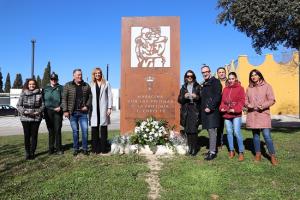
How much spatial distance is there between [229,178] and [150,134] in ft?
8.60

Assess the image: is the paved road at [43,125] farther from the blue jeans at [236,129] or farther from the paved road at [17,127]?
the blue jeans at [236,129]

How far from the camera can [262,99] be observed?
7.45 m

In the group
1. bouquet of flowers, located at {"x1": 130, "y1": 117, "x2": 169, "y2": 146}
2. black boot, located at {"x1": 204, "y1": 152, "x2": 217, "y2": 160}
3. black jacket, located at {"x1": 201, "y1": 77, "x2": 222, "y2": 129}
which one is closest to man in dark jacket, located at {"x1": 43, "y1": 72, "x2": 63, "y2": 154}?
bouquet of flowers, located at {"x1": 130, "y1": 117, "x2": 169, "y2": 146}

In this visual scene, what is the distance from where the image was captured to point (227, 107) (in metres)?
7.84

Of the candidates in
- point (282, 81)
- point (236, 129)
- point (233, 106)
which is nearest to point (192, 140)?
point (236, 129)

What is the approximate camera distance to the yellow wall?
3150cm

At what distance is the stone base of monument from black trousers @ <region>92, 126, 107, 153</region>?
319 mm

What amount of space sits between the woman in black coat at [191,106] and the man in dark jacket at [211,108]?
0.60 ft

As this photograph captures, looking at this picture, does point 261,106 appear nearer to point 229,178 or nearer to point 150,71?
point 229,178

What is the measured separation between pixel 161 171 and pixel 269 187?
71.6 inches

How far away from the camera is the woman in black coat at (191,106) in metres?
8.23

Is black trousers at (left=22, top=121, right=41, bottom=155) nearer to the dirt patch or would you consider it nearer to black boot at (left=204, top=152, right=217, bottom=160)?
the dirt patch

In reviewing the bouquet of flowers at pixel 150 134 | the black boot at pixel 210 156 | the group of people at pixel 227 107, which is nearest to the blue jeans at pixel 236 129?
the group of people at pixel 227 107

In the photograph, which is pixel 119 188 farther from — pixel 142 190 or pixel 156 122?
pixel 156 122
